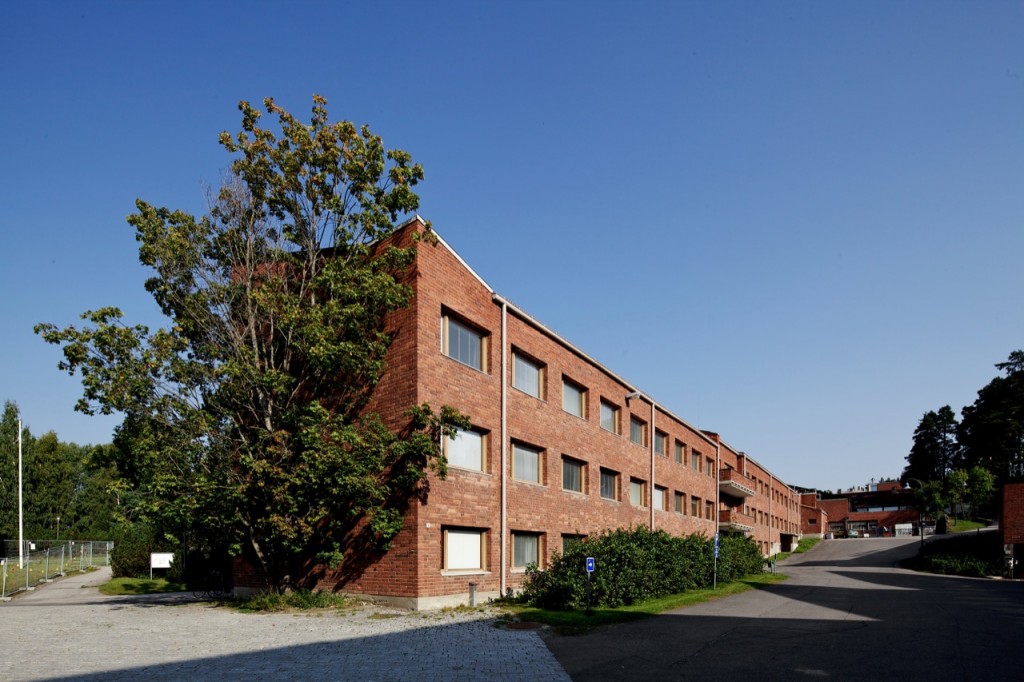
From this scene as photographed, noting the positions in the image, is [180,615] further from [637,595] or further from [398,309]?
[637,595]

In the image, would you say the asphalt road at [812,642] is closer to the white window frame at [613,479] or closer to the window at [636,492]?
the white window frame at [613,479]

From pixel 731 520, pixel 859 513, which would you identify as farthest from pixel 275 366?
pixel 859 513

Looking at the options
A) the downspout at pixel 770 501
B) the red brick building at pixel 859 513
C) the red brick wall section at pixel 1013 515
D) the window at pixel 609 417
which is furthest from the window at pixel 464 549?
the red brick building at pixel 859 513

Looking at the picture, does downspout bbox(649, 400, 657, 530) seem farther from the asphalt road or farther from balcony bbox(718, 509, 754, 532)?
balcony bbox(718, 509, 754, 532)

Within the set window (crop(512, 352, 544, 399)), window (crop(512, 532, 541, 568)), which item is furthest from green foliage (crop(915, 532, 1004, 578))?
window (crop(512, 352, 544, 399))

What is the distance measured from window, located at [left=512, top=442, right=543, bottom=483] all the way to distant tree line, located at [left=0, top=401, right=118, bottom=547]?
52.1 m

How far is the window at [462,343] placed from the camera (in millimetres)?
22906

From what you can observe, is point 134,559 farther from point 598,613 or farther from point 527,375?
point 598,613

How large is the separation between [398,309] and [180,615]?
9902mm

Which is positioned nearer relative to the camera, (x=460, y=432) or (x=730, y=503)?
A: (x=460, y=432)

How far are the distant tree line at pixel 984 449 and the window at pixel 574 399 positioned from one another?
46.9m

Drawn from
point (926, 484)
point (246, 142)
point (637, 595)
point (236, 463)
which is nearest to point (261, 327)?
point (236, 463)

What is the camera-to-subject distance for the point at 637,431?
3922 centimetres

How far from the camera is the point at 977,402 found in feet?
319
